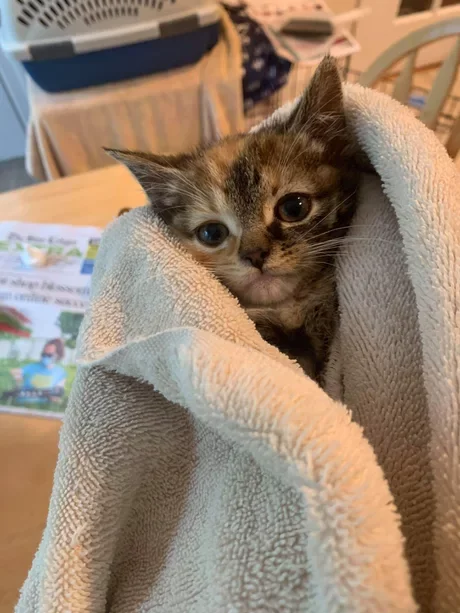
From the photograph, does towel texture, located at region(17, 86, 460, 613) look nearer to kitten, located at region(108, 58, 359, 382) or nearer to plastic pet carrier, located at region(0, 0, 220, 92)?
kitten, located at region(108, 58, 359, 382)

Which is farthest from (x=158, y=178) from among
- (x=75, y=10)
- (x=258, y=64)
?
(x=258, y=64)

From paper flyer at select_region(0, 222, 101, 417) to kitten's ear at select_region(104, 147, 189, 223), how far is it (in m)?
0.31

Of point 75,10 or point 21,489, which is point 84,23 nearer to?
point 75,10

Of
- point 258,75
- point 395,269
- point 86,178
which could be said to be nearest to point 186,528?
point 395,269

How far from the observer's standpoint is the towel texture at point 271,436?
0.29m

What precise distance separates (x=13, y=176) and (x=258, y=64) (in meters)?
1.28

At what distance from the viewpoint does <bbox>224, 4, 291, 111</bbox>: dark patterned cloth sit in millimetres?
1312

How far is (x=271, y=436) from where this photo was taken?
31cm

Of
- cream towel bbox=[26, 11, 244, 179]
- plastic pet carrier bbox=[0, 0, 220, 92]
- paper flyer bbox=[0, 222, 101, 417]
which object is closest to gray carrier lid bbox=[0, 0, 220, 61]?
plastic pet carrier bbox=[0, 0, 220, 92]

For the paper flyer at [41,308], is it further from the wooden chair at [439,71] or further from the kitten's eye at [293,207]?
the wooden chair at [439,71]

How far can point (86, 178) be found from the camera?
0.99 meters

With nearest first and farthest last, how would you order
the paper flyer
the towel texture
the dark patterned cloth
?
the towel texture
the paper flyer
the dark patterned cloth

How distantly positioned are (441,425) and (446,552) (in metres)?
0.09

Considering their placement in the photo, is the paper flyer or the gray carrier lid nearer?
the paper flyer
